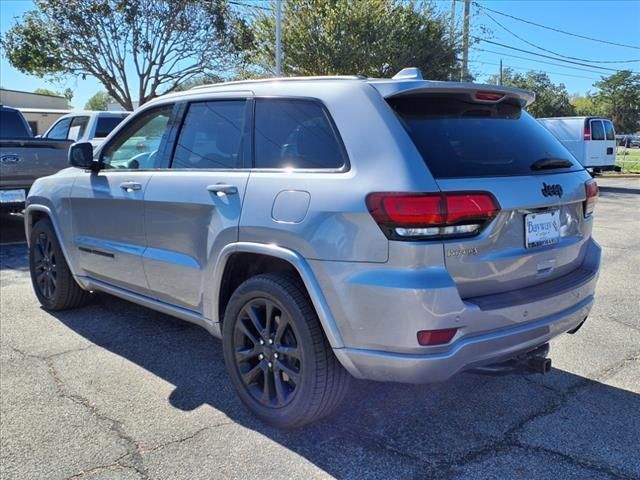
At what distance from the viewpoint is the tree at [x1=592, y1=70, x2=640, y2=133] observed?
64.2 meters

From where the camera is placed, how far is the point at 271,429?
3178 mm

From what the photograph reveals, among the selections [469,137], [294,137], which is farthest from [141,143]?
[469,137]

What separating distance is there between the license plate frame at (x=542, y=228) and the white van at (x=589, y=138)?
17530 mm

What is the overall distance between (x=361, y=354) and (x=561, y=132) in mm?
19690

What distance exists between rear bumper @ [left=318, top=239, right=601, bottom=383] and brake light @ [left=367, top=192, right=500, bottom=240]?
9.0 inches

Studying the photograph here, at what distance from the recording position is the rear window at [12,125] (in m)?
10.2

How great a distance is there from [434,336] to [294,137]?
4.30 ft

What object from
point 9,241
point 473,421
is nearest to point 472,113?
point 473,421

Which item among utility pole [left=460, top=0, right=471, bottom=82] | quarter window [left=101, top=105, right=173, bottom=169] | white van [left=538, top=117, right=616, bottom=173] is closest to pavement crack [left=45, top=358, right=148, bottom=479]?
quarter window [left=101, top=105, right=173, bottom=169]

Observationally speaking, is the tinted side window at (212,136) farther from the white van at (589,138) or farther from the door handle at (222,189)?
the white van at (589,138)

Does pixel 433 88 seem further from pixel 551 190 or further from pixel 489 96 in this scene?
pixel 551 190

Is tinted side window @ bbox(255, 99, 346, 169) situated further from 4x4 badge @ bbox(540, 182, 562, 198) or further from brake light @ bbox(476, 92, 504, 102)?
4x4 badge @ bbox(540, 182, 562, 198)

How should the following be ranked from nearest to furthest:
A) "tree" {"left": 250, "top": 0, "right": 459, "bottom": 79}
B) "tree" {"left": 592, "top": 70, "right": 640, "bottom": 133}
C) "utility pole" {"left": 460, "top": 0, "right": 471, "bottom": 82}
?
1. "tree" {"left": 250, "top": 0, "right": 459, "bottom": 79}
2. "utility pole" {"left": 460, "top": 0, "right": 471, "bottom": 82}
3. "tree" {"left": 592, "top": 70, "right": 640, "bottom": 133}

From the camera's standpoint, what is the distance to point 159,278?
3859 mm
